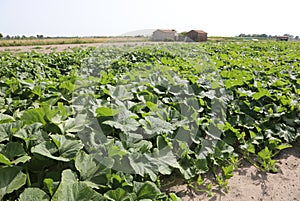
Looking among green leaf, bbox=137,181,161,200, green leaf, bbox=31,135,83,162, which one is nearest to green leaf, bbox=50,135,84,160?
green leaf, bbox=31,135,83,162

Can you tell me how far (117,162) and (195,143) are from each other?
3.91 ft

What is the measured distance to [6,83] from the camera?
2.95 metres

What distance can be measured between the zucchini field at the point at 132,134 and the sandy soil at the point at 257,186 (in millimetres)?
86

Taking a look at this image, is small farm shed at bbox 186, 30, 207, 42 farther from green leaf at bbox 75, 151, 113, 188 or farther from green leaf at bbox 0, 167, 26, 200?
green leaf at bbox 0, 167, 26, 200

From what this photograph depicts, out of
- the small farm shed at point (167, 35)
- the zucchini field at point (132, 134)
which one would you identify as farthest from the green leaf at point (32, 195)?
the small farm shed at point (167, 35)

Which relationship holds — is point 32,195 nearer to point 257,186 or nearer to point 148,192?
point 148,192

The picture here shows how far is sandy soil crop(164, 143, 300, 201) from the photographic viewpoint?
89.0 inches

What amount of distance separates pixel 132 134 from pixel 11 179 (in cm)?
86

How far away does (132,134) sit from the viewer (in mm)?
1932

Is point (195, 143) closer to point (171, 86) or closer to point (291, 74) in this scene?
point (171, 86)

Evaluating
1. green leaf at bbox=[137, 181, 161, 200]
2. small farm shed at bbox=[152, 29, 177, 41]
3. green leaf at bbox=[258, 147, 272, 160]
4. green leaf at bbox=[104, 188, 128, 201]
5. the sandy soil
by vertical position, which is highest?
small farm shed at bbox=[152, 29, 177, 41]

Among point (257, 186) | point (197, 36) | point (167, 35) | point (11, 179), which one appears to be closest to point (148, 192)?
point (11, 179)

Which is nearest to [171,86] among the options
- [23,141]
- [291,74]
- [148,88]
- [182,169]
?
[148,88]

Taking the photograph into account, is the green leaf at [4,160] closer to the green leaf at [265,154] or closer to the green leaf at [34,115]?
the green leaf at [34,115]
